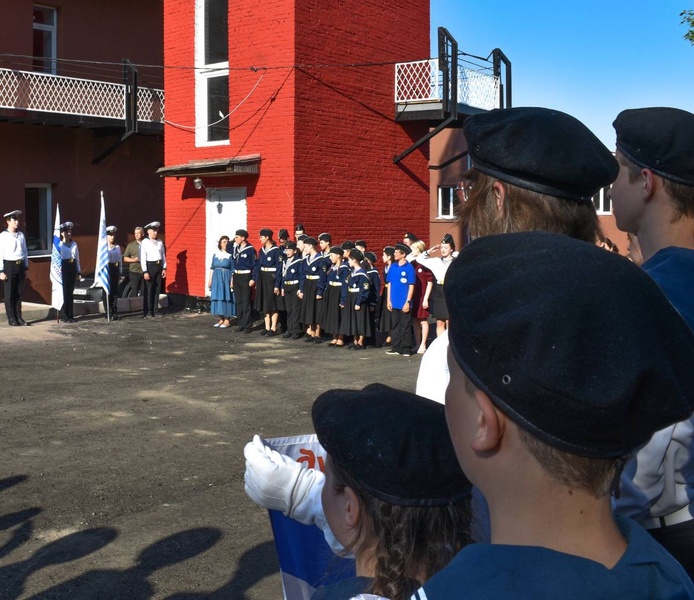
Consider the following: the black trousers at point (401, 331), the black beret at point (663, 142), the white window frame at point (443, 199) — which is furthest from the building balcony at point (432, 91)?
the black beret at point (663, 142)

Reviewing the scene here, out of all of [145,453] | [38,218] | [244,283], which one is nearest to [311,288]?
[244,283]

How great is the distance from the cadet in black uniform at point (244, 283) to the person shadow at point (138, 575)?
11.6 meters

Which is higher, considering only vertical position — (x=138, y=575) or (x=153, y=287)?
(x=153, y=287)

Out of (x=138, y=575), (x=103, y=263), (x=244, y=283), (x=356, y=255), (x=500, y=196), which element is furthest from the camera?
(x=103, y=263)

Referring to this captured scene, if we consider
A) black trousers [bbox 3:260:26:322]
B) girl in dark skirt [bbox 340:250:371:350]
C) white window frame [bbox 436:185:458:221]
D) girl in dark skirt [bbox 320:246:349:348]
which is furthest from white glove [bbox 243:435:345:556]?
white window frame [bbox 436:185:458:221]

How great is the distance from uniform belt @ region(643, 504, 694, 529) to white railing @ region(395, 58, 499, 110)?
730 inches

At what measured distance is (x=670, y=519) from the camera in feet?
7.00

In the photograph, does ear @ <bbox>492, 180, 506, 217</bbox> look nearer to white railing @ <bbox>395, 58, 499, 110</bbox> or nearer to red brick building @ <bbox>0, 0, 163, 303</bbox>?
white railing @ <bbox>395, 58, 499, 110</bbox>

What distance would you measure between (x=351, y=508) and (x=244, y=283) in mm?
15993

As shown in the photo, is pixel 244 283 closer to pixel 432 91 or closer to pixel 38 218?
pixel 432 91

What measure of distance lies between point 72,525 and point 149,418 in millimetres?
3517

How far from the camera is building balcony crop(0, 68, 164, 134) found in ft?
68.6

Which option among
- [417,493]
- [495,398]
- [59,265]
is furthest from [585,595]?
[59,265]

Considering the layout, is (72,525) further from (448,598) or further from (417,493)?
(448,598)
